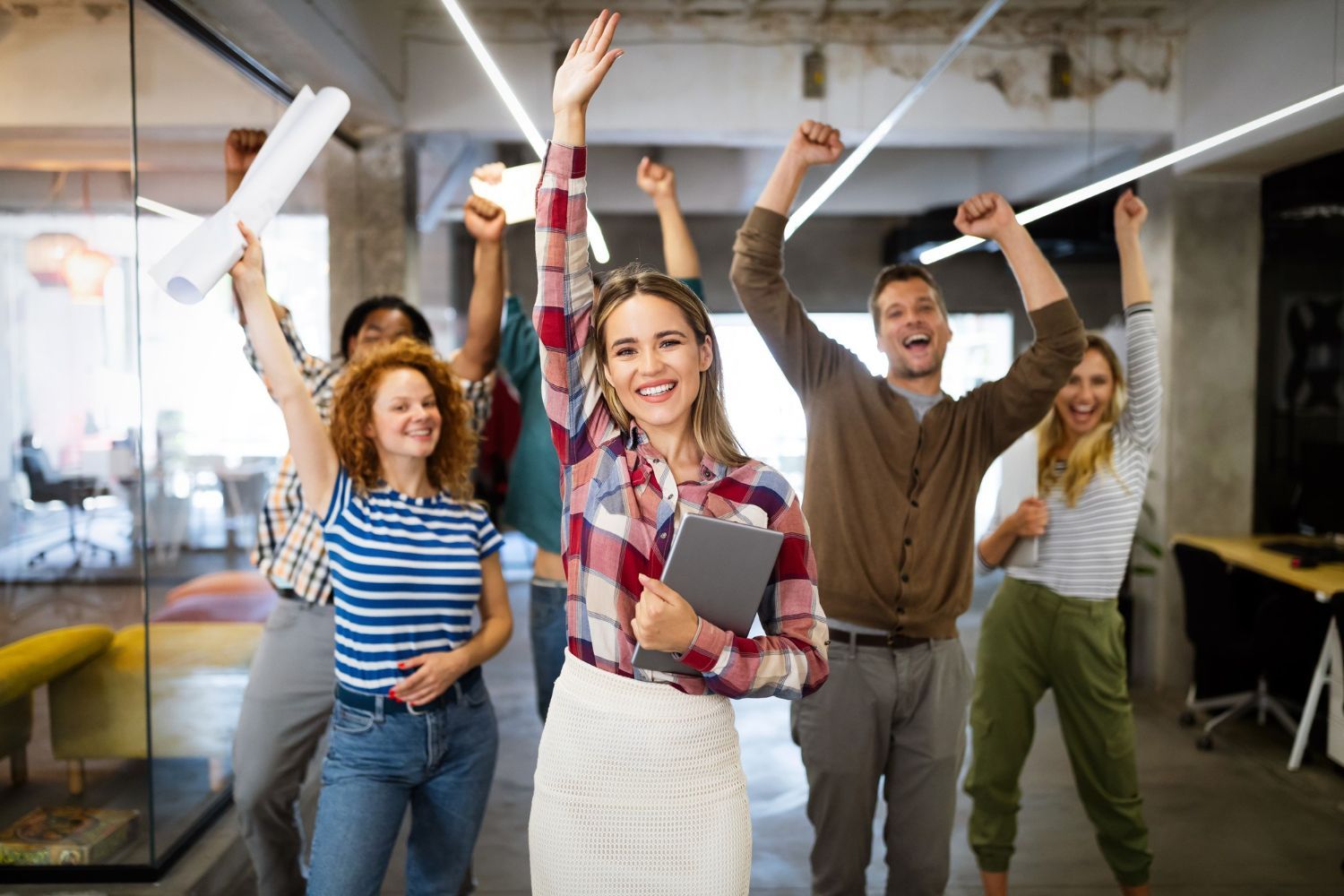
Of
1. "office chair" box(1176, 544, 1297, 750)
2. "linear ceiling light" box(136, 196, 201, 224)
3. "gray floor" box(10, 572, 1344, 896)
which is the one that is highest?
"linear ceiling light" box(136, 196, 201, 224)

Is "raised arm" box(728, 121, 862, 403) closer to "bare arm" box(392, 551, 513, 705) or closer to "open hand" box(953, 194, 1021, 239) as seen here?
"open hand" box(953, 194, 1021, 239)

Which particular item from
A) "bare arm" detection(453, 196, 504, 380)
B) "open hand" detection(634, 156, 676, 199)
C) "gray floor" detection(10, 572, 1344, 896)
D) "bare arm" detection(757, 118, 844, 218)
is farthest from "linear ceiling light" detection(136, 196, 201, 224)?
"gray floor" detection(10, 572, 1344, 896)

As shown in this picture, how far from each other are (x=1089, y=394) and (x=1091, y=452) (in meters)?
0.18

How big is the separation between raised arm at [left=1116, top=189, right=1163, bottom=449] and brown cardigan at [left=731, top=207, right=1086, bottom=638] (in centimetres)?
64

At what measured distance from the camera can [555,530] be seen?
2832mm

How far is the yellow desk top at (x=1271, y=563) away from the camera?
416cm

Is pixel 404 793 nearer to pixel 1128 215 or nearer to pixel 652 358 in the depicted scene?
pixel 652 358

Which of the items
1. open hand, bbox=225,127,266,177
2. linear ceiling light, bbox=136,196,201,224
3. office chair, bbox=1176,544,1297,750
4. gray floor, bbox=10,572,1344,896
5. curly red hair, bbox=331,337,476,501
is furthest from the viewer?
office chair, bbox=1176,544,1297,750

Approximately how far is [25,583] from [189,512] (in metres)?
2.03

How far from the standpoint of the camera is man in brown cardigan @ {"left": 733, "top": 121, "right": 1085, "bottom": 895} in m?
2.29

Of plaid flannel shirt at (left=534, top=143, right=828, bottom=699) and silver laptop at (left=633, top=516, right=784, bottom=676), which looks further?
plaid flannel shirt at (left=534, top=143, right=828, bottom=699)

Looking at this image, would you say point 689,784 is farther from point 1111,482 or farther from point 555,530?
point 1111,482

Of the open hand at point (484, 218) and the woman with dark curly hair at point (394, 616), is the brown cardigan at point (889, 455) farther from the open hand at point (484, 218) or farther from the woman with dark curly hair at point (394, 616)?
the woman with dark curly hair at point (394, 616)

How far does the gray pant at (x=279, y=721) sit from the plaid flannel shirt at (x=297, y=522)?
0.08 meters
